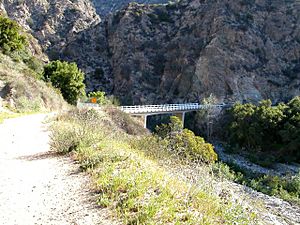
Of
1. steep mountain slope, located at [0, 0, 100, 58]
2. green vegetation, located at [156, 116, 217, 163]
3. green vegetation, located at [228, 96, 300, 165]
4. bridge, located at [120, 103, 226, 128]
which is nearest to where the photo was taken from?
green vegetation, located at [156, 116, 217, 163]

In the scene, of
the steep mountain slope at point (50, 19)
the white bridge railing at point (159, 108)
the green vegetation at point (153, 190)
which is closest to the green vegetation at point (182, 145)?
the green vegetation at point (153, 190)

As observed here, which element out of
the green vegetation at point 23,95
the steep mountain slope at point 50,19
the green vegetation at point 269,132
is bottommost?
the green vegetation at point 269,132

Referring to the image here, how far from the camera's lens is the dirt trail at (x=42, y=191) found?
3.95 metres

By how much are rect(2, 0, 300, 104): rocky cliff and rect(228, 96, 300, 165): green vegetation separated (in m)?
20.3

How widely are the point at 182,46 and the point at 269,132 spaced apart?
35.7 meters

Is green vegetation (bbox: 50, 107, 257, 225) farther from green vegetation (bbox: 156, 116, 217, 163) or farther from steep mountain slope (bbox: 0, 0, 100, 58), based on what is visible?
steep mountain slope (bbox: 0, 0, 100, 58)

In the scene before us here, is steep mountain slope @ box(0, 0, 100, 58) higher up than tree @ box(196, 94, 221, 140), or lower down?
higher up

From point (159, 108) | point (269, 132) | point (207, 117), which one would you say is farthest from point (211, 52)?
point (269, 132)

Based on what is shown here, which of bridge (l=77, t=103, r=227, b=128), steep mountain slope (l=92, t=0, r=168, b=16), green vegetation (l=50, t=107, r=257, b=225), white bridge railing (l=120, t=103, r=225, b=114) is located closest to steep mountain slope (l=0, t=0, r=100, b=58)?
steep mountain slope (l=92, t=0, r=168, b=16)

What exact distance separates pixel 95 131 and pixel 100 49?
231 ft

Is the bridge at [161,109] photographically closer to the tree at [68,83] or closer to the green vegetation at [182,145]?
the tree at [68,83]

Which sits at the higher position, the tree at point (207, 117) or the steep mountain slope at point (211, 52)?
the steep mountain slope at point (211, 52)

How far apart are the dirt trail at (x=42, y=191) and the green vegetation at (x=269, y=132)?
99.3 feet

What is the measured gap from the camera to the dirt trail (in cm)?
395
